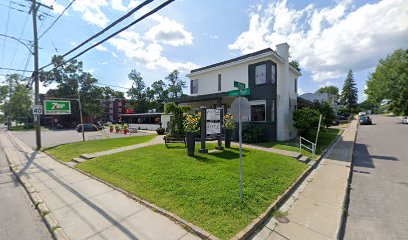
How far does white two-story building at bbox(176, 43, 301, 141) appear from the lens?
14.2 meters

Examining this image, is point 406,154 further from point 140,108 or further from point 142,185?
point 140,108

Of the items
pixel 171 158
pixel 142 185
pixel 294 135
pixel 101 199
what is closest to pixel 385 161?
pixel 294 135

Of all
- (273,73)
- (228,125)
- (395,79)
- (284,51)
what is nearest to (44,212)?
(228,125)

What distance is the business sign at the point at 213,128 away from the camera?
970cm

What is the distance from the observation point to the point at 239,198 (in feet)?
16.0

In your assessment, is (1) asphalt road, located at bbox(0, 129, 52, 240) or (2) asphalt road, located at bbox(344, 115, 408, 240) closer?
(1) asphalt road, located at bbox(0, 129, 52, 240)

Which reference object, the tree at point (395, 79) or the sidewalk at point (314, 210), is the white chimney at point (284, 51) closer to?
the sidewalk at point (314, 210)

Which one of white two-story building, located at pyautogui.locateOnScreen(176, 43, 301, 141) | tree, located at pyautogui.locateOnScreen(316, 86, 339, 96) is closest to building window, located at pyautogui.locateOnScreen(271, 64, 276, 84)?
white two-story building, located at pyautogui.locateOnScreen(176, 43, 301, 141)

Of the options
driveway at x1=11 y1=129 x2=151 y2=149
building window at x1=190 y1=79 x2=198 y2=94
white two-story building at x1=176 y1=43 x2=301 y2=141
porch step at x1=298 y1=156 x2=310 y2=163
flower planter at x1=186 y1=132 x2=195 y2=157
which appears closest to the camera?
flower planter at x1=186 y1=132 x2=195 y2=157

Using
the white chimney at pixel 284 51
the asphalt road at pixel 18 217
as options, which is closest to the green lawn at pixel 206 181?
the asphalt road at pixel 18 217

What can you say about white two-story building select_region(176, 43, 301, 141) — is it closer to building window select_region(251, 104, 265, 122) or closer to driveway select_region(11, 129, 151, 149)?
building window select_region(251, 104, 265, 122)

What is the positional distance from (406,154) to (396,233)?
430 inches

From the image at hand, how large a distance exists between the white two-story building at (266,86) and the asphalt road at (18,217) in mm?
12342

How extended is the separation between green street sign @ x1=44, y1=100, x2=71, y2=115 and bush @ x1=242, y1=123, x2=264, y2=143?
15.3 metres
